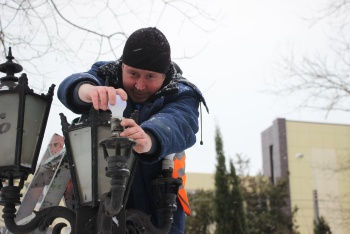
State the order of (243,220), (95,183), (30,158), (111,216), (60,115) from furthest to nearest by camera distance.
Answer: (243,220)
(30,158)
(60,115)
(95,183)
(111,216)

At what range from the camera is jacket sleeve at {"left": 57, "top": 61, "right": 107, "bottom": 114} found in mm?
2529

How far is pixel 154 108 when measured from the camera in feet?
8.70

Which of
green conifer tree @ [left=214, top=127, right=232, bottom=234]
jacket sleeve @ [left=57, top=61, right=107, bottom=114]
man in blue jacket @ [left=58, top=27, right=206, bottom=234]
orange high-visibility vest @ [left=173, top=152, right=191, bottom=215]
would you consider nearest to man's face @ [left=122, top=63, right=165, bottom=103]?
man in blue jacket @ [left=58, top=27, right=206, bottom=234]

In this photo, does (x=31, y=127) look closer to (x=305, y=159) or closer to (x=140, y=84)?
(x=140, y=84)

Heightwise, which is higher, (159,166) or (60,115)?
(60,115)

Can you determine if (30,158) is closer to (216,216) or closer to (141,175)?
(141,175)

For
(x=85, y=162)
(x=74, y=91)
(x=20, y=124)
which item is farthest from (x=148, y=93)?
(x=20, y=124)

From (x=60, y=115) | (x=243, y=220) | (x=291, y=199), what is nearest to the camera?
(x=60, y=115)

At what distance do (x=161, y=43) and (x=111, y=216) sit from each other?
91 centimetres

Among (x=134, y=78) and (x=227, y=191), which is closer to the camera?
(x=134, y=78)

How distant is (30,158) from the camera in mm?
2904

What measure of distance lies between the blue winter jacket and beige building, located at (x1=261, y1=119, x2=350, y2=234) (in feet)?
97.7

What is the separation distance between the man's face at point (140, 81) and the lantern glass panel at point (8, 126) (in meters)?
0.63

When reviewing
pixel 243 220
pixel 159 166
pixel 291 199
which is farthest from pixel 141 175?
pixel 291 199
